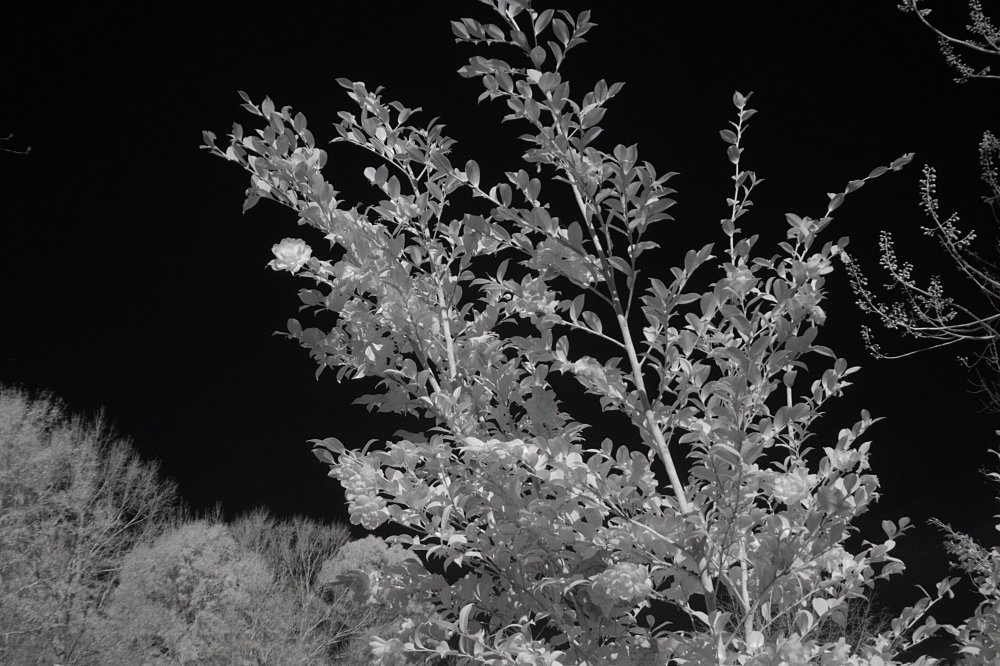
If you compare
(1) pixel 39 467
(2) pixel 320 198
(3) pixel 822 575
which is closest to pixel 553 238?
(2) pixel 320 198

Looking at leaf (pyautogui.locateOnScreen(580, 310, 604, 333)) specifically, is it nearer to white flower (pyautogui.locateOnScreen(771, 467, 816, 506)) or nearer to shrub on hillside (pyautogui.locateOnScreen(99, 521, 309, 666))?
white flower (pyautogui.locateOnScreen(771, 467, 816, 506))

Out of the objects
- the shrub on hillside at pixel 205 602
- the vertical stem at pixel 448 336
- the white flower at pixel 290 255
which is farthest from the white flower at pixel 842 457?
the shrub on hillside at pixel 205 602

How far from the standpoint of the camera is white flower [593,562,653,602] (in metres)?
1.55

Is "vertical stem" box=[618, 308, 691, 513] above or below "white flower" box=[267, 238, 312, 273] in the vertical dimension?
below

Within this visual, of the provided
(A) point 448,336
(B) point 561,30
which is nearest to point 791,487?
(A) point 448,336

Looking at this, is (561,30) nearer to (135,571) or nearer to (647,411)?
(647,411)

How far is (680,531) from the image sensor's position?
5.37 ft

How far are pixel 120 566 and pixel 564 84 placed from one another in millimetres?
20939

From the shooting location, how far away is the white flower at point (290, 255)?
2125 mm

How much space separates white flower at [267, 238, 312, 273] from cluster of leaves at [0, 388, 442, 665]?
1269 cm

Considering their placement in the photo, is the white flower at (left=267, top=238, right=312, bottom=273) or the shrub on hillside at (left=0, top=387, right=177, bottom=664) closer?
the white flower at (left=267, top=238, right=312, bottom=273)

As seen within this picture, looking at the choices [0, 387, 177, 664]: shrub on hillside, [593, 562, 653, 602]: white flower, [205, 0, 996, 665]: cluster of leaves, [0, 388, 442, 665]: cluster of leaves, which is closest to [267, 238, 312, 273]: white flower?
[205, 0, 996, 665]: cluster of leaves

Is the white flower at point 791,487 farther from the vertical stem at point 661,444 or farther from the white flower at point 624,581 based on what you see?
the white flower at point 624,581

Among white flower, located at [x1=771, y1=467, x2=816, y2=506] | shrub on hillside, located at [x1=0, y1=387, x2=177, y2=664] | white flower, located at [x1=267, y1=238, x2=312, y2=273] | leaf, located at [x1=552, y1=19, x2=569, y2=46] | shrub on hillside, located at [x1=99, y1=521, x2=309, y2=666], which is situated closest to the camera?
white flower, located at [x1=771, y1=467, x2=816, y2=506]
